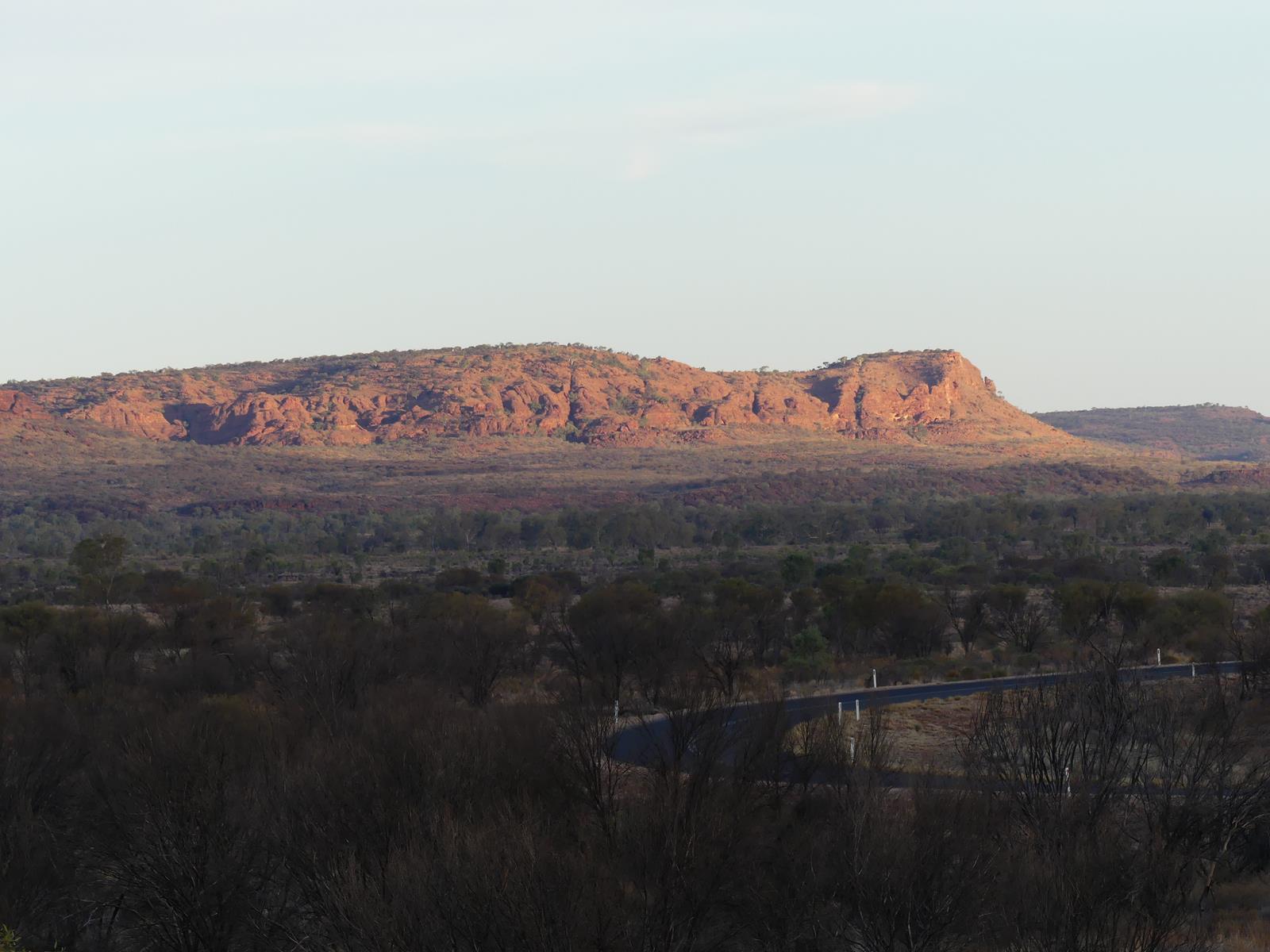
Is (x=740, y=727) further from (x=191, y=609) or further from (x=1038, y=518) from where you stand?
(x=1038, y=518)

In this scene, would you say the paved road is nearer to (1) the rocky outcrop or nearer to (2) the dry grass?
(2) the dry grass

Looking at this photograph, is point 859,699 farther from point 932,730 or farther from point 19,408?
point 19,408

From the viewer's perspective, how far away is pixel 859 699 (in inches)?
1486

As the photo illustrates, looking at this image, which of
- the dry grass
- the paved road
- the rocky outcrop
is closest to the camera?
the paved road

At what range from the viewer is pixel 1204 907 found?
20.2m

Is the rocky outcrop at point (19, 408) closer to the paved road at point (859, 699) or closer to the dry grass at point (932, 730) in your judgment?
the paved road at point (859, 699)

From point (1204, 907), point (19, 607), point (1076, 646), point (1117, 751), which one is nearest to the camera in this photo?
point (1204, 907)

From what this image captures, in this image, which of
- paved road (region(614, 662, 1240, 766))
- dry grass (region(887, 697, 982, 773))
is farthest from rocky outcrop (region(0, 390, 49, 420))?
dry grass (region(887, 697, 982, 773))

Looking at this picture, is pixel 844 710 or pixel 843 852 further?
pixel 844 710

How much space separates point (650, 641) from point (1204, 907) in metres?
26.4

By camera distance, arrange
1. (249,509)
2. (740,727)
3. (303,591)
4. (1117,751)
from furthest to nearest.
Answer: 1. (249,509)
2. (303,591)
3. (740,727)
4. (1117,751)

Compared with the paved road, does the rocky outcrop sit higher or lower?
higher

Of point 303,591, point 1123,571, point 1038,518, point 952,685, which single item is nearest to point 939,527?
point 1038,518

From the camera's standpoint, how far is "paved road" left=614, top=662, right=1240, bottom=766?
26.9 m
